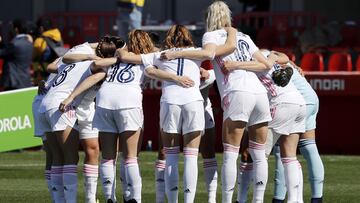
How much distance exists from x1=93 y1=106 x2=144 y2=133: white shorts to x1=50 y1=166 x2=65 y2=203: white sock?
680 mm

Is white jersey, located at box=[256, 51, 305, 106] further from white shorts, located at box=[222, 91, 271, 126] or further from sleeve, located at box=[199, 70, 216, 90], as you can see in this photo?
sleeve, located at box=[199, 70, 216, 90]

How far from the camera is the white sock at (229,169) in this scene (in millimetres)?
14164

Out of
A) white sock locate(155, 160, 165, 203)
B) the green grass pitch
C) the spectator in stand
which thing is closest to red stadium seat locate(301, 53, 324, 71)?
the green grass pitch

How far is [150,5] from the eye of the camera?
3219cm

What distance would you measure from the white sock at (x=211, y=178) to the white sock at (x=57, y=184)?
5.05 feet

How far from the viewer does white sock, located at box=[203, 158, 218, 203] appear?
15.0 metres

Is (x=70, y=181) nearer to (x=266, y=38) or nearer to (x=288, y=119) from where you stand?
(x=288, y=119)

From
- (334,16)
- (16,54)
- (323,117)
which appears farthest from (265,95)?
(334,16)

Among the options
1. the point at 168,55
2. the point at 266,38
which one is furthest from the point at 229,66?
the point at 266,38

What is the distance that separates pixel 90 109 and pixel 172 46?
46.5 inches

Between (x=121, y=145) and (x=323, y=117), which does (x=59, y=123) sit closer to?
(x=121, y=145)

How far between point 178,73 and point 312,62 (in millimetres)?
10513

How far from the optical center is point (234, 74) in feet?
46.7

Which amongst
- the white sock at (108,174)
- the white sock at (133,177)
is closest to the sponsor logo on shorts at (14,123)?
the white sock at (108,174)
